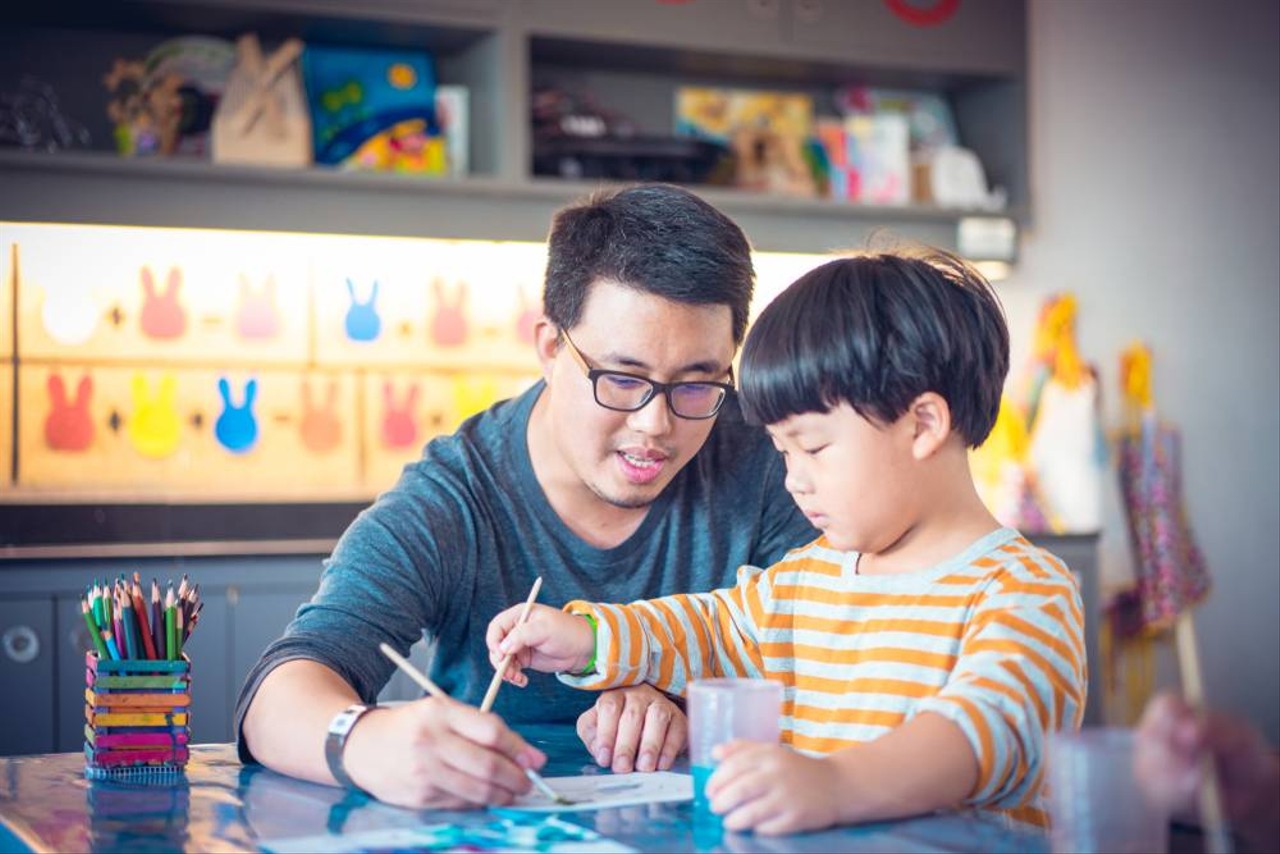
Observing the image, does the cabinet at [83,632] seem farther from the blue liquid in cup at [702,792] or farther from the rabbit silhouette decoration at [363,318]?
the blue liquid in cup at [702,792]

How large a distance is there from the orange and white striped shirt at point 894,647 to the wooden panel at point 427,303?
258cm

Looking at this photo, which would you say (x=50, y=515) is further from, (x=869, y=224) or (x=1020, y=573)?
(x=1020, y=573)

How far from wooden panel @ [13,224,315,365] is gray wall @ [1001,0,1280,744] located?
2131 mm

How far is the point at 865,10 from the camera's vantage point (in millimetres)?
4367

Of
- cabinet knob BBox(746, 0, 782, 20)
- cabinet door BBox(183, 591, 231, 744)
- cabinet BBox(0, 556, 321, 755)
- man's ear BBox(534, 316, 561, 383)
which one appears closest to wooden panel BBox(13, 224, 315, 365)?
cabinet BBox(0, 556, 321, 755)

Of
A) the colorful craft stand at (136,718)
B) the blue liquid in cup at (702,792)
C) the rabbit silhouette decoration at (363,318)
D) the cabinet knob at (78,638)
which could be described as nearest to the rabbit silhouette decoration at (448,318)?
the rabbit silhouette decoration at (363,318)

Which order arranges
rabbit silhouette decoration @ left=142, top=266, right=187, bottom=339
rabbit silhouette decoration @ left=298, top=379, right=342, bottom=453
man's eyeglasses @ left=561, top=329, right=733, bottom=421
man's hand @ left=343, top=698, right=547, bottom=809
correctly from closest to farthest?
man's hand @ left=343, top=698, right=547, bottom=809
man's eyeglasses @ left=561, top=329, right=733, bottom=421
rabbit silhouette decoration @ left=142, top=266, right=187, bottom=339
rabbit silhouette decoration @ left=298, top=379, right=342, bottom=453

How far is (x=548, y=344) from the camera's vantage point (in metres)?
2.00

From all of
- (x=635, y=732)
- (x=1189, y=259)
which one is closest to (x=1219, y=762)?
(x=635, y=732)

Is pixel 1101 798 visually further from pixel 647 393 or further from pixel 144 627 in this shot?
pixel 647 393

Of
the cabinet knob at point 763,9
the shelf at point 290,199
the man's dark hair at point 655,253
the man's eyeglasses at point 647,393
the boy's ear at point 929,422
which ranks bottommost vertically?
the boy's ear at point 929,422

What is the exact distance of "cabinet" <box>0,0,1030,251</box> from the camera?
12.2ft

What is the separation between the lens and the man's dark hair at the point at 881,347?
1.37m

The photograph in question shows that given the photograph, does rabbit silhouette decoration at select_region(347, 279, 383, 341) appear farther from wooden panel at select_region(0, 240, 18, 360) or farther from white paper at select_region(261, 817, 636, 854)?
white paper at select_region(261, 817, 636, 854)
